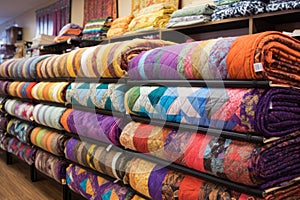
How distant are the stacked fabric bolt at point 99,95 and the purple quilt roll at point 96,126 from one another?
2.7 inches

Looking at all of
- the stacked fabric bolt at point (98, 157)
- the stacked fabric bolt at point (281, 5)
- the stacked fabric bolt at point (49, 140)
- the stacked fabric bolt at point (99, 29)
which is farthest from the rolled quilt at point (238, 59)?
the stacked fabric bolt at point (99, 29)

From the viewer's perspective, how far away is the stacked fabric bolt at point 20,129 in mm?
3293

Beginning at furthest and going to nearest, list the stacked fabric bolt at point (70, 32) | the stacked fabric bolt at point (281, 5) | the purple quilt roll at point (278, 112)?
the stacked fabric bolt at point (70, 32)
the stacked fabric bolt at point (281, 5)
the purple quilt roll at point (278, 112)

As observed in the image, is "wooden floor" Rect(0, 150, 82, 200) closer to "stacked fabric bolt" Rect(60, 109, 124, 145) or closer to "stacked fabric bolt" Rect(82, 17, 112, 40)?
"stacked fabric bolt" Rect(60, 109, 124, 145)

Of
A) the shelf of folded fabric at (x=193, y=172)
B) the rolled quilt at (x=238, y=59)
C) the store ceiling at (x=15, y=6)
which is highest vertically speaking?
the store ceiling at (x=15, y=6)

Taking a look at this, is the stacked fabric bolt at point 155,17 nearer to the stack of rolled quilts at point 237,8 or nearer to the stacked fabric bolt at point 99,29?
the stack of rolled quilts at point 237,8

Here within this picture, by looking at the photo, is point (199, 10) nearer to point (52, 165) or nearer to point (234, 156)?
point (234, 156)

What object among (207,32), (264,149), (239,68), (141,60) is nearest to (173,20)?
(207,32)

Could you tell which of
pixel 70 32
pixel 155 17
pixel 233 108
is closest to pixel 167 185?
pixel 233 108

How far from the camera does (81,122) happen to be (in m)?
2.22

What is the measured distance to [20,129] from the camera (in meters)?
3.50

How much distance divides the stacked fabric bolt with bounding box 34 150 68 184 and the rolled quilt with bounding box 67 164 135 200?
0.13 m

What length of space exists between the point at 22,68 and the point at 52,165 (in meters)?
1.22

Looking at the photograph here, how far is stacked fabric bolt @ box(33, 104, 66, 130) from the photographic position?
8.53 feet
